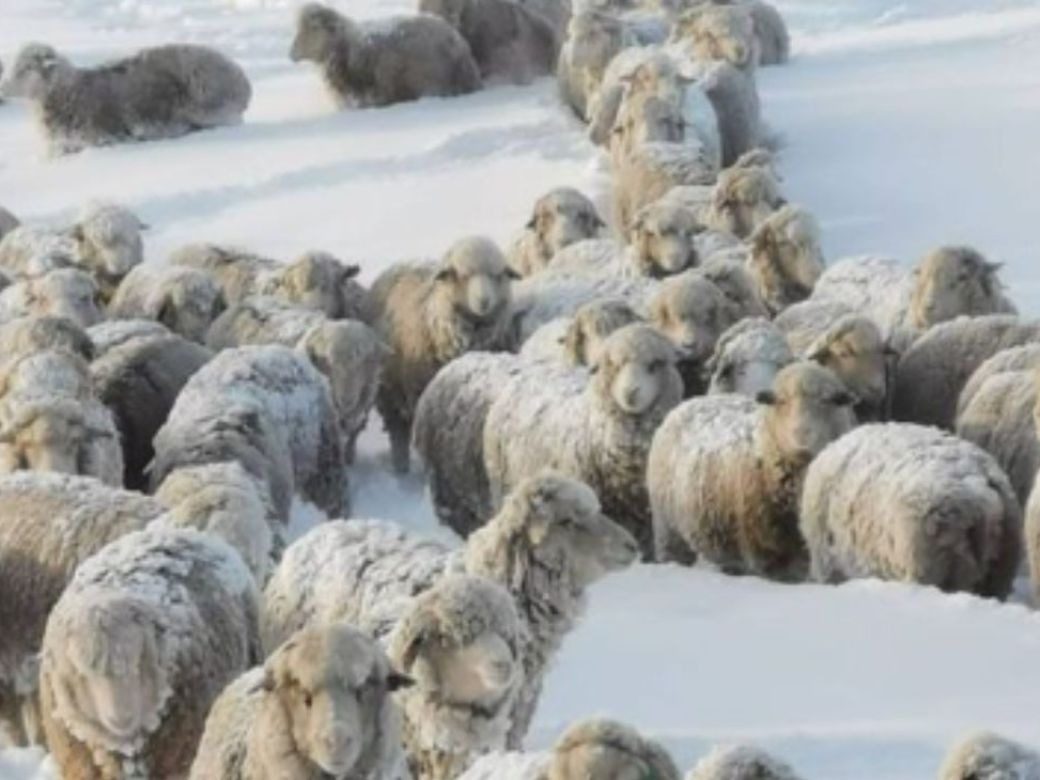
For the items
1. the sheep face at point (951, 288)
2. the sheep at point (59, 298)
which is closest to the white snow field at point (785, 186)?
the sheep at point (59, 298)

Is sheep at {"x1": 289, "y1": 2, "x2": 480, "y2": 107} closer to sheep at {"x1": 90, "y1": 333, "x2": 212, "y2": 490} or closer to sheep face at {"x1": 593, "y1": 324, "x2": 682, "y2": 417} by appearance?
sheep at {"x1": 90, "y1": 333, "x2": 212, "y2": 490}

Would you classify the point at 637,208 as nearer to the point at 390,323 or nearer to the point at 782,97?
the point at 390,323

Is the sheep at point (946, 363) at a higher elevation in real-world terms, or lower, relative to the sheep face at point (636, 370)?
lower

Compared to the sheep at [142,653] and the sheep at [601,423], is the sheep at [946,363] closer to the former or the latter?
the sheep at [601,423]

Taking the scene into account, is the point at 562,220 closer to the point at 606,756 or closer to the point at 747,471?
the point at 747,471

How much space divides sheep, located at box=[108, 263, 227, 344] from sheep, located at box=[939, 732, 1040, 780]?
7489mm

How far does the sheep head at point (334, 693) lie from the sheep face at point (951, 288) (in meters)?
5.96

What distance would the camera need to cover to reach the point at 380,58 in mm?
21281

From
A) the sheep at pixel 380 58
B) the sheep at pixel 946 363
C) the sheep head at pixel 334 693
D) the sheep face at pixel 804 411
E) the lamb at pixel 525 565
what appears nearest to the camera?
the sheep head at pixel 334 693

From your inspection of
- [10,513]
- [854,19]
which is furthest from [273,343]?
[854,19]

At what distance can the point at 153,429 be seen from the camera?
459 inches

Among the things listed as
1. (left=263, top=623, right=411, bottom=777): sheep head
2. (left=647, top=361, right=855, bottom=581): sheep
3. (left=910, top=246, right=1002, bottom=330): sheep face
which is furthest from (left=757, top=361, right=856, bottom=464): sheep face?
(left=263, top=623, right=411, bottom=777): sheep head

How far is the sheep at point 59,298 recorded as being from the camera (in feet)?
43.7

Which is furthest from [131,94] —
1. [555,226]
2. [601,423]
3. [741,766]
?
[741,766]
